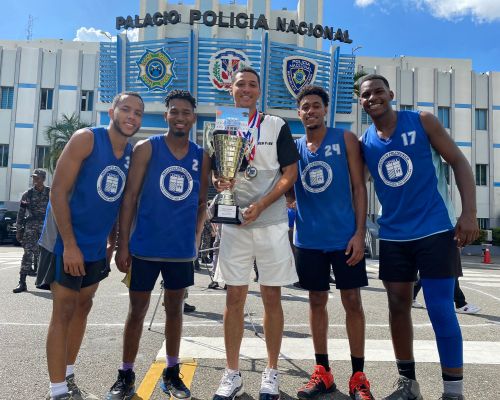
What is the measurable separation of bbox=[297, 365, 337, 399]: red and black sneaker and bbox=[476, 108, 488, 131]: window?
3285cm

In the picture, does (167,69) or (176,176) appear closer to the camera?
(176,176)

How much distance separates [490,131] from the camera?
30.5 m

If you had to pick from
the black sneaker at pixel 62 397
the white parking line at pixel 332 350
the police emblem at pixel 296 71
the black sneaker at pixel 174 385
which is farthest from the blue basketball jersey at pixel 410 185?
the police emblem at pixel 296 71

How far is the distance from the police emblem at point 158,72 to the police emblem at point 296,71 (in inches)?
226

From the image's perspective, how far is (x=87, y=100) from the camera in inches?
1190

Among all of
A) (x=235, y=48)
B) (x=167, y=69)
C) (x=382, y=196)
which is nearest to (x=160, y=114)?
(x=167, y=69)

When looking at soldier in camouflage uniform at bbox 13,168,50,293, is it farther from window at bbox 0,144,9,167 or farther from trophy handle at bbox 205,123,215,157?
window at bbox 0,144,9,167

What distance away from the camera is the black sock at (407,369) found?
309cm

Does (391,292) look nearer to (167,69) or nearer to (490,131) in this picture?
(167,69)

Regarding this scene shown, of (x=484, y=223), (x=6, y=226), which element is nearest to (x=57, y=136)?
(x=6, y=226)

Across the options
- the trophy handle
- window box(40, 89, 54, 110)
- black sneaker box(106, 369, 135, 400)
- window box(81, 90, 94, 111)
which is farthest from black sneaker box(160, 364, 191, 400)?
window box(40, 89, 54, 110)

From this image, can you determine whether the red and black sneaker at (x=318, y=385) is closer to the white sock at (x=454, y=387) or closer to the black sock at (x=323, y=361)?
the black sock at (x=323, y=361)

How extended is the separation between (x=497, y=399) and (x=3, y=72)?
115ft

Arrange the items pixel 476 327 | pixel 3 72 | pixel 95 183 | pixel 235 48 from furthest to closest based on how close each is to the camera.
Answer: pixel 3 72 < pixel 235 48 < pixel 476 327 < pixel 95 183
